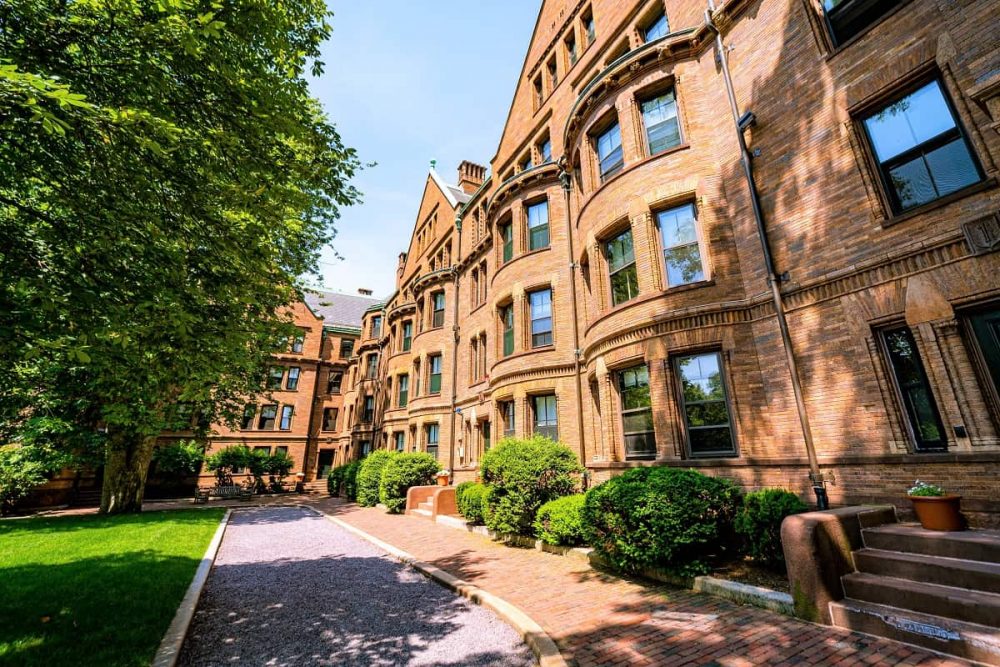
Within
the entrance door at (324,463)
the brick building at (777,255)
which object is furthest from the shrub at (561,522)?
the entrance door at (324,463)

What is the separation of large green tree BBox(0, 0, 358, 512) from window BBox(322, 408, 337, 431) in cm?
3109

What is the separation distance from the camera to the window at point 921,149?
645 centimetres

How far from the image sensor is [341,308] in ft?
136

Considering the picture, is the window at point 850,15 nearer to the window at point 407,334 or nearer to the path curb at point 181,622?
the path curb at point 181,622

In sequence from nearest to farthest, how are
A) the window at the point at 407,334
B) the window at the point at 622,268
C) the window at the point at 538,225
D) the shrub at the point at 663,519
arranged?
the shrub at the point at 663,519
the window at the point at 622,268
the window at the point at 538,225
the window at the point at 407,334

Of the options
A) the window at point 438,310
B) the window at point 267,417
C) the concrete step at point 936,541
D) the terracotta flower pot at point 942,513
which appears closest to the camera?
the concrete step at point 936,541

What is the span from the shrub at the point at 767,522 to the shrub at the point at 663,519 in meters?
0.41

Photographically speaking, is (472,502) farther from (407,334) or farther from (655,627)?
(407,334)

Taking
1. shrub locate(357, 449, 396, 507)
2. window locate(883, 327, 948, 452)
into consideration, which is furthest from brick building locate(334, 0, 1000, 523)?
shrub locate(357, 449, 396, 507)

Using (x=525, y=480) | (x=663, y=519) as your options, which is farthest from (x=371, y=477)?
(x=663, y=519)

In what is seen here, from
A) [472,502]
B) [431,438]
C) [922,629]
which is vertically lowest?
[922,629]

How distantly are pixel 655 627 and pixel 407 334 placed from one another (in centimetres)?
2281

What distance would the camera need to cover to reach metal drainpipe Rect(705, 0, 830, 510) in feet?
Result: 23.0

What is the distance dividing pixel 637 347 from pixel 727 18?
8030 millimetres
